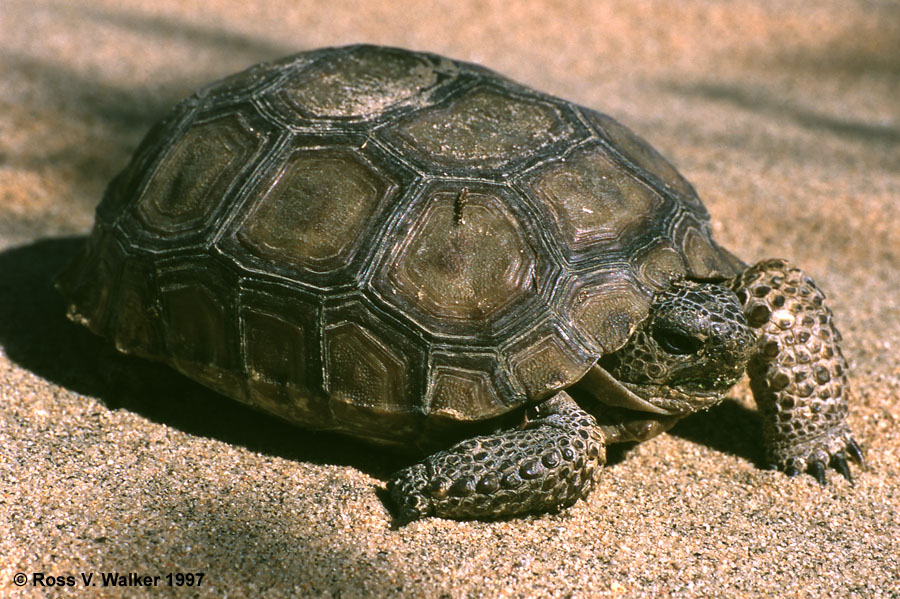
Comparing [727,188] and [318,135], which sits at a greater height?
[318,135]

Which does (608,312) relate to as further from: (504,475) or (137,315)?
(137,315)

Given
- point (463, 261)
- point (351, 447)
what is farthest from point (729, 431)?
point (351, 447)

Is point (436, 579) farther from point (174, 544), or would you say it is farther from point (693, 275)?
point (693, 275)

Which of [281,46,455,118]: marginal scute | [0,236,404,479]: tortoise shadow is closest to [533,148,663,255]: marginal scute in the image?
[281,46,455,118]: marginal scute

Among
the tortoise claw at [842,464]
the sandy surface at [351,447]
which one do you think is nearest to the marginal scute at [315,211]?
the sandy surface at [351,447]

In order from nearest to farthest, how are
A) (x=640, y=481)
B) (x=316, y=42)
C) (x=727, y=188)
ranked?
(x=640, y=481)
(x=727, y=188)
(x=316, y=42)

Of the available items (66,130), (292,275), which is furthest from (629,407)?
(66,130)

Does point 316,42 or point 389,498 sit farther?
point 316,42
